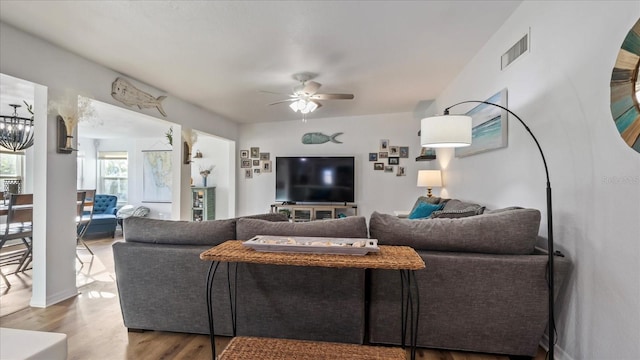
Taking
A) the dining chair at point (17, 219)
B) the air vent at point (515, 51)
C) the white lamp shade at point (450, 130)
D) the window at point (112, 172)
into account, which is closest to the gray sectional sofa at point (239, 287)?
the white lamp shade at point (450, 130)

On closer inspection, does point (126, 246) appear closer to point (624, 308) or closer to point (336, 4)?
point (336, 4)

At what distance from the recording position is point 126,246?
6.65 feet

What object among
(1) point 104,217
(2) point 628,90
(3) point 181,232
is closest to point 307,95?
(3) point 181,232

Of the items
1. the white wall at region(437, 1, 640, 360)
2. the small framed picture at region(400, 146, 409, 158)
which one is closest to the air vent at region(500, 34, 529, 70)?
the white wall at region(437, 1, 640, 360)

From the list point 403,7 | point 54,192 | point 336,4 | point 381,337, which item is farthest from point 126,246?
point 403,7

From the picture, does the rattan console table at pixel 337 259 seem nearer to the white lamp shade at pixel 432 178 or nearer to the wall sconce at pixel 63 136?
the wall sconce at pixel 63 136

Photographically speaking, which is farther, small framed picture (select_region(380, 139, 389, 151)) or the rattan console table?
small framed picture (select_region(380, 139, 389, 151))

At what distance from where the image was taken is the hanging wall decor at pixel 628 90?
49.2 inches

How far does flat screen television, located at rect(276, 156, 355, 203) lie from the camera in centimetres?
580

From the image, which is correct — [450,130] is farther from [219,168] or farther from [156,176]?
[156,176]

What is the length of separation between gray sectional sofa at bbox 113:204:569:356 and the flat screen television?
3764 millimetres

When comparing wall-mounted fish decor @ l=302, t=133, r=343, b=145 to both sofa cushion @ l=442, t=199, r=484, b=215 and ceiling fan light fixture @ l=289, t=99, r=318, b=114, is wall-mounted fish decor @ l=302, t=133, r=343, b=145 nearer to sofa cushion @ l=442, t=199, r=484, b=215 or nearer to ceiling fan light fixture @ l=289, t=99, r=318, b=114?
ceiling fan light fixture @ l=289, t=99, r=318, b=114

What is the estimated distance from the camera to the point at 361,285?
181cm

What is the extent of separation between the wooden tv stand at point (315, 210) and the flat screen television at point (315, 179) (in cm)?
14
